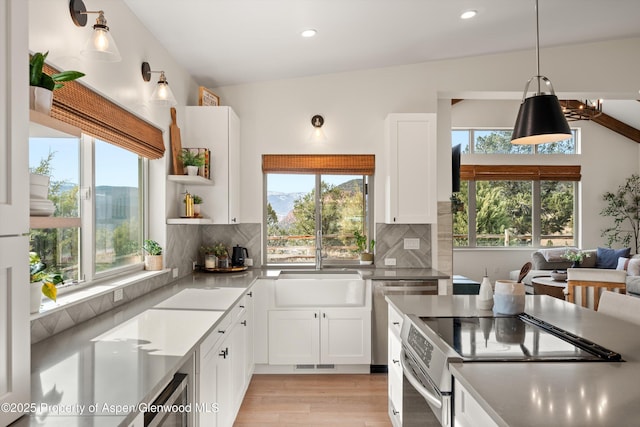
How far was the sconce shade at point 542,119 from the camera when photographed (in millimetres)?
2193

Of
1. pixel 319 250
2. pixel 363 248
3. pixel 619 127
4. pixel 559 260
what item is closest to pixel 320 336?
pixel 319 250

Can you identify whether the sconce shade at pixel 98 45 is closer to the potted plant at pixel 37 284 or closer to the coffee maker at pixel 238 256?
the potted plant at pixel 37 284

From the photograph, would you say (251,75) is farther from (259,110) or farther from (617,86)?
(617,86)

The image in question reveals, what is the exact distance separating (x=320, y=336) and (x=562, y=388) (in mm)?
2767

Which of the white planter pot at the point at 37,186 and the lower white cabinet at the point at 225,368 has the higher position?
the white planter pot at the point at 37,186

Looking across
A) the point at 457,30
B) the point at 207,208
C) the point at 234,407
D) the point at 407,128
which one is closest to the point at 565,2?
the point at 457,30

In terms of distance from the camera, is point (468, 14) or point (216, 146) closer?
point (468, 14)

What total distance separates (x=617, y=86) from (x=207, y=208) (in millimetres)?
4229

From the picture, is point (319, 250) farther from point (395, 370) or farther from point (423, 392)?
point (423, 392)

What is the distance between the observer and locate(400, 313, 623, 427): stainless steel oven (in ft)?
5.13

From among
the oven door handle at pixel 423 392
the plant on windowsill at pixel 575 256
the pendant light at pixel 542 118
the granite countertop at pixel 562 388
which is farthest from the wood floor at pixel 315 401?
the plant on windowsill at pixel 575 256

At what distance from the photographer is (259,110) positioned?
14.6 ft

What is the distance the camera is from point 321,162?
14.6 feet

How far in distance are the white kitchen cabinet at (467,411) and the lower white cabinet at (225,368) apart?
109 centimetres
